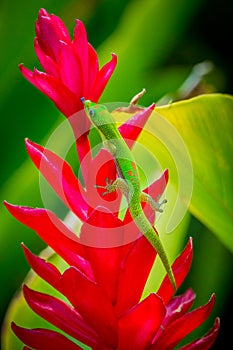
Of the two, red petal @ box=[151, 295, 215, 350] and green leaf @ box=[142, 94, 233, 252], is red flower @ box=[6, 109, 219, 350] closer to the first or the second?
red petal @ box=[151, 295, 215, 350]

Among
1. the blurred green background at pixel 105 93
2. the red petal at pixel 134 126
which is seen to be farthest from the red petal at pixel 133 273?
the blurred green background at pixel 105 93

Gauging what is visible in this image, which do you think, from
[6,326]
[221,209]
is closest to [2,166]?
[6,326]

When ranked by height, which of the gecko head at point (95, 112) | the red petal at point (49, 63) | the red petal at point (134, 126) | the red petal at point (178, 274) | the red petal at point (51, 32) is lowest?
the red petal at point (178, 274)

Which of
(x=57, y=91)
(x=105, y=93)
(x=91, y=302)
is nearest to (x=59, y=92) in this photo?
(x=57, y=91)

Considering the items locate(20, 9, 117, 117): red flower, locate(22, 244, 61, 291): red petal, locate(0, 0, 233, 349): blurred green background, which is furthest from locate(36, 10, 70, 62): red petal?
locate(0, 0, 233, 349): blurred green background

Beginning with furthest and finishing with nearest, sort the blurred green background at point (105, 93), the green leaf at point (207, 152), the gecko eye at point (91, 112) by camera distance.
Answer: the blurred green background at point (105, 93) → the green leaf at point (207, 152) → the gecko eye at point (91, 112)

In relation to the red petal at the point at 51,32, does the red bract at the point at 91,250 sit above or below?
below

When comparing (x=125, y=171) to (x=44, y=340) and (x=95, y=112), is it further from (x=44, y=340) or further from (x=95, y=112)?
(x=44, y=340)

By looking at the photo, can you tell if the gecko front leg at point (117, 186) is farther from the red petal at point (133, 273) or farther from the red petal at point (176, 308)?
the red petal at point (176, 308)
